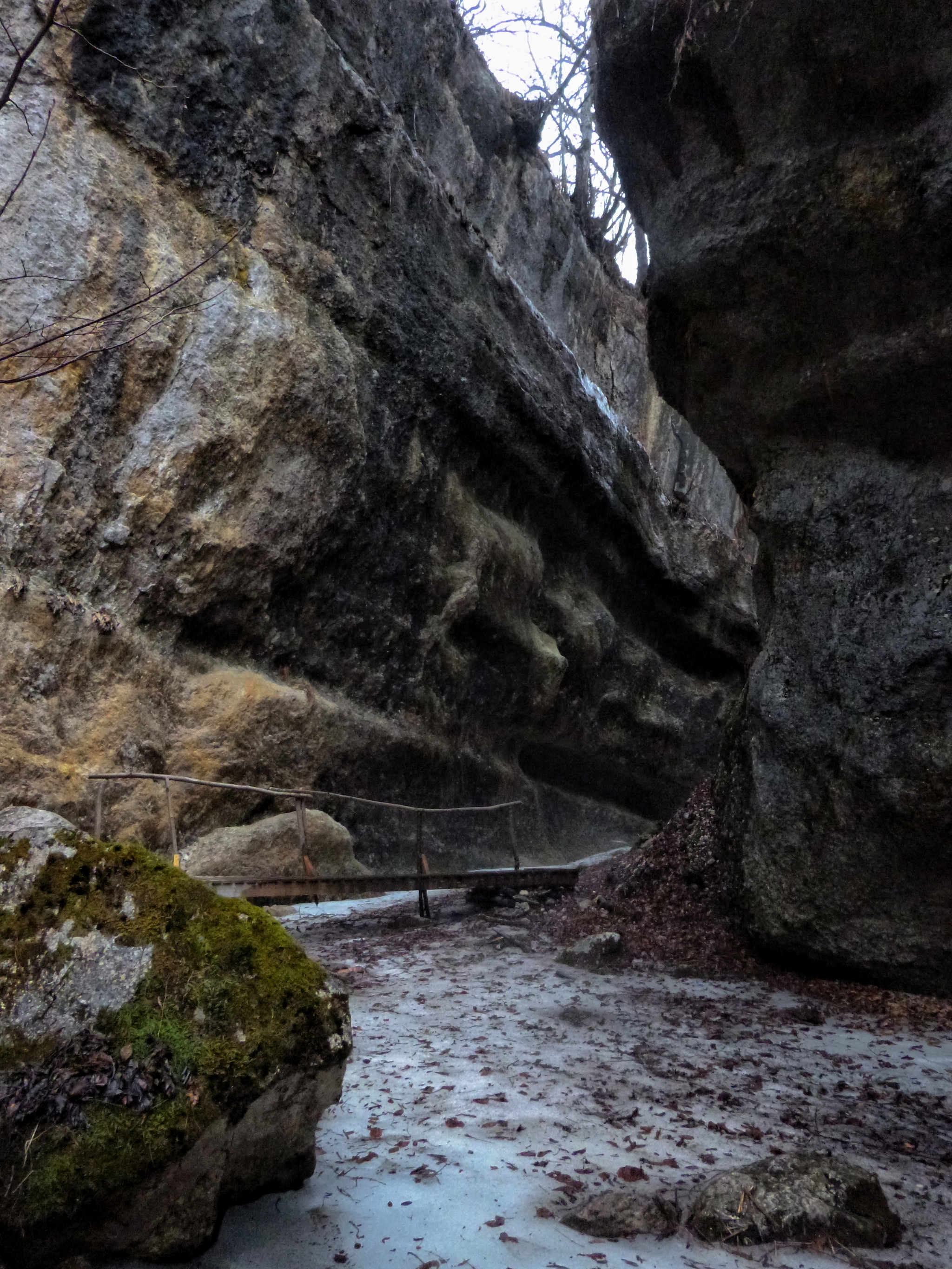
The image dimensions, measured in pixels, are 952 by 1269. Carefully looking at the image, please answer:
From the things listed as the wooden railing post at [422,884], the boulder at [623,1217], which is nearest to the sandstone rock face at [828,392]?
the wooden railing post at [422,884]

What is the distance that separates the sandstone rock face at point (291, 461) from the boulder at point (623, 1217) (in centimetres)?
709

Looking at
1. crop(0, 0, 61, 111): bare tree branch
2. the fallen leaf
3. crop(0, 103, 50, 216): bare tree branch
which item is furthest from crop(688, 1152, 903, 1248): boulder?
crop(0, 0, 61, 111): bare tree branch

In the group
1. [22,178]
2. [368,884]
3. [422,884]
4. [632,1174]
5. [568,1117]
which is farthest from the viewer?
[422,884]

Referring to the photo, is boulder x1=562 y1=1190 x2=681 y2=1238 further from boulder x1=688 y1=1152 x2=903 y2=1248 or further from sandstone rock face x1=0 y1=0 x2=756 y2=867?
sandstone rock face x1=0 y1=0 x2=756 y2=867

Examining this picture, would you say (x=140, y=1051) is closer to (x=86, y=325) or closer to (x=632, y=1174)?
(x=632, y=1174)

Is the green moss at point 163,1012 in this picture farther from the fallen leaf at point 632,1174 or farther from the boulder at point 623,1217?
the fallen leaf at point 632,1174

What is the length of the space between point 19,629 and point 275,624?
329 centimetres

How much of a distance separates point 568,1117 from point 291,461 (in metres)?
8.68

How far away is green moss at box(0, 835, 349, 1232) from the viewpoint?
2.33m

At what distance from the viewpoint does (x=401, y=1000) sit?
5781mm

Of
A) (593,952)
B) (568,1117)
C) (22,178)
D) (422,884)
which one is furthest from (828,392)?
(22,178)

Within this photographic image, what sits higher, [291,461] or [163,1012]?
[291,461]

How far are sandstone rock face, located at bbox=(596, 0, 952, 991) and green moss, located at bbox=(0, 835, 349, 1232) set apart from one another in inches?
200

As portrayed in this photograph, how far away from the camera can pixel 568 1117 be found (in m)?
3.77
